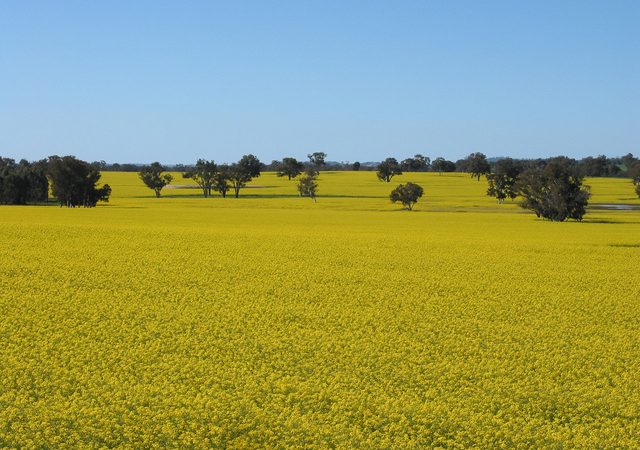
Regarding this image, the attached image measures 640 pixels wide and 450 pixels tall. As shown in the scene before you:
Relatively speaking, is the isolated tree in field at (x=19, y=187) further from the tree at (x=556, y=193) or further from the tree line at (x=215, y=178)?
the tree at (x=556, y=193)

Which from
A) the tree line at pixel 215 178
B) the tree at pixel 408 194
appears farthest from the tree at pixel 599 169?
the tree at pixel 408 194

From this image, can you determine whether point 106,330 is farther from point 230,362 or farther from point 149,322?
point 230,362

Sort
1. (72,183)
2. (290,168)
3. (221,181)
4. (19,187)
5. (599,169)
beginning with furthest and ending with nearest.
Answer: (599,169) → (290,168) → (221,181) → (19,187) → (72,183)

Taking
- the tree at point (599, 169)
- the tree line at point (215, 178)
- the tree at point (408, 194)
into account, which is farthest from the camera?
the tree at point (599, 169)

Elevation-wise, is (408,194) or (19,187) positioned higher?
(19,187)

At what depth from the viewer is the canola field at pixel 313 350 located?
10953 millimetres

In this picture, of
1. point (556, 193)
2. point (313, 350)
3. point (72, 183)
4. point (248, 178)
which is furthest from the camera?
point (248, 178)

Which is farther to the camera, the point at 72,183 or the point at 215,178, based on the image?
the point at 215,178

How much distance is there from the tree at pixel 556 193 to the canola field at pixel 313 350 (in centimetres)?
3674

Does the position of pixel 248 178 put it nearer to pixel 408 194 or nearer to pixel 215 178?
Answer: pixel 215 178

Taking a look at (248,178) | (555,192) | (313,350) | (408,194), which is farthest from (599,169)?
(313,350)

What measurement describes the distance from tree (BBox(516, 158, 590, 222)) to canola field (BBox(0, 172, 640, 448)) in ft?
121

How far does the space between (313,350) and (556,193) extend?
2189 inches

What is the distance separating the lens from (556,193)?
217 feet
